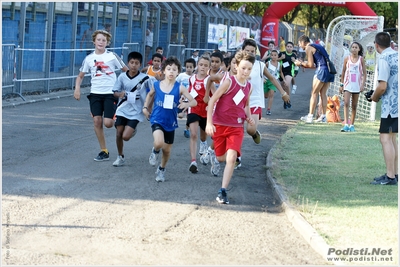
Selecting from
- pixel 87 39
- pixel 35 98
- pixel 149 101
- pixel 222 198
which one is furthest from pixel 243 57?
pixel 87 39

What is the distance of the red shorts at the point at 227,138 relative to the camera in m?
9.16

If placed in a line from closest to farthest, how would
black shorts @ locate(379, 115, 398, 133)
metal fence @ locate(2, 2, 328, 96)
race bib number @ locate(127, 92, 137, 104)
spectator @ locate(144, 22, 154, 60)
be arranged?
black shorts @ locate(379, 115, 398, 133), race bib number @ locate(127, 92, 137, 104), metal fence @ locate(2, 2, 328, 96), spectator @ locate(144, 22, 154, 60)

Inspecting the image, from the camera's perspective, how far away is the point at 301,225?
7578mm

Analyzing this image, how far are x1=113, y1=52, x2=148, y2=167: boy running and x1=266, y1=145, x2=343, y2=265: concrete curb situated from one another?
2252 millimetres

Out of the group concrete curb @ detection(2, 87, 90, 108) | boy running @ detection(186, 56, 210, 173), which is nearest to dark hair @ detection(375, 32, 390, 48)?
boy running @ detection(186, 56, 210, 173)

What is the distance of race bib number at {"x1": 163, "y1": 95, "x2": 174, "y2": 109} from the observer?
9.88 meters

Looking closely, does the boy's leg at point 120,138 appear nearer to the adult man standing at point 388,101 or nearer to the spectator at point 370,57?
the adult man standing at point 388,101

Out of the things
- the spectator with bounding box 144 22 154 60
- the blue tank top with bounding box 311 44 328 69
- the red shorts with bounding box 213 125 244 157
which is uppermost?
the spectator with bounding box 144 22 154 60

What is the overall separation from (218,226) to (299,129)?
8.61 m

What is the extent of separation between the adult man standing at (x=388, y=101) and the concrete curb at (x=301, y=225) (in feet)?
5.25

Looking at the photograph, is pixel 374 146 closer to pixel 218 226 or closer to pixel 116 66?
pixel 116 66

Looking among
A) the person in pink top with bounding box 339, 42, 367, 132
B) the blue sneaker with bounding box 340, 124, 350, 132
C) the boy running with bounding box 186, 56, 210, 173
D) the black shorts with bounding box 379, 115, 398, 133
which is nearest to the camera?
the black shorts with bounding box 379, 115, 398, 133

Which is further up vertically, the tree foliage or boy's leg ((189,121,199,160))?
the tree foliage

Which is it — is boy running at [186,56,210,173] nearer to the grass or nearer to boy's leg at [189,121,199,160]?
boy's leg at [189,121,199,160]
